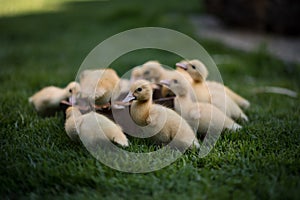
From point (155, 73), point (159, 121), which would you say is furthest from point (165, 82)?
point (159, 121)

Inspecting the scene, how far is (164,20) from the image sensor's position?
21.6 ft

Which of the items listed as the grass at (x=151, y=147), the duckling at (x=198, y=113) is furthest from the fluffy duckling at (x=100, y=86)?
the duckling at (x=198, y=113)

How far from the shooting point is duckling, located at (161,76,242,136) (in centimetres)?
247

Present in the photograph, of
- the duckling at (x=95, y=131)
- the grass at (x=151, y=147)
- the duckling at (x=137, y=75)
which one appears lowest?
the grass at (x=151, y=147)

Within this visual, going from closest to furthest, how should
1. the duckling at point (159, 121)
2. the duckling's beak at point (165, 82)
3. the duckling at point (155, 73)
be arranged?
Answer: the duckling at point (159, 121) → the duckling's beak at point (165, 82) → the duckling at point (155, 73)

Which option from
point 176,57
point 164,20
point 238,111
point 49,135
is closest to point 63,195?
point 49,135

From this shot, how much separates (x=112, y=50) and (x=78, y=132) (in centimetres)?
344

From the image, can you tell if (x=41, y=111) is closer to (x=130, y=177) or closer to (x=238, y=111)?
(x=130, y=177)

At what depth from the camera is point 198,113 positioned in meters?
2.46

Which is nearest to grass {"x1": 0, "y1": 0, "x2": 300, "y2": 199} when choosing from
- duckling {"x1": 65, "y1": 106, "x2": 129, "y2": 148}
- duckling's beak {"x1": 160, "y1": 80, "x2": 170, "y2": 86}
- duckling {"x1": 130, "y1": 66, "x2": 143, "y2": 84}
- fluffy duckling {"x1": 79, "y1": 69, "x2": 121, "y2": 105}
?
duckling {"x1": 65, "y1": 106, "x2": 129, "y2": 148}

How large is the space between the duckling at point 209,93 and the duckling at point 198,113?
0.15 meters

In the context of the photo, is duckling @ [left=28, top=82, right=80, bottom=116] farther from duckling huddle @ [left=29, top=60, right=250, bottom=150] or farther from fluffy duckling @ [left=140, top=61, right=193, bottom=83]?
fluffy duckling @ [left=140, top=61, right=193, bottom=83]

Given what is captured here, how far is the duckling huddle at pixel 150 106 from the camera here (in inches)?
88.3

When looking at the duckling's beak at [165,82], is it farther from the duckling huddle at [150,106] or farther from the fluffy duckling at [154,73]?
the fluffy duckling at [154,73]
